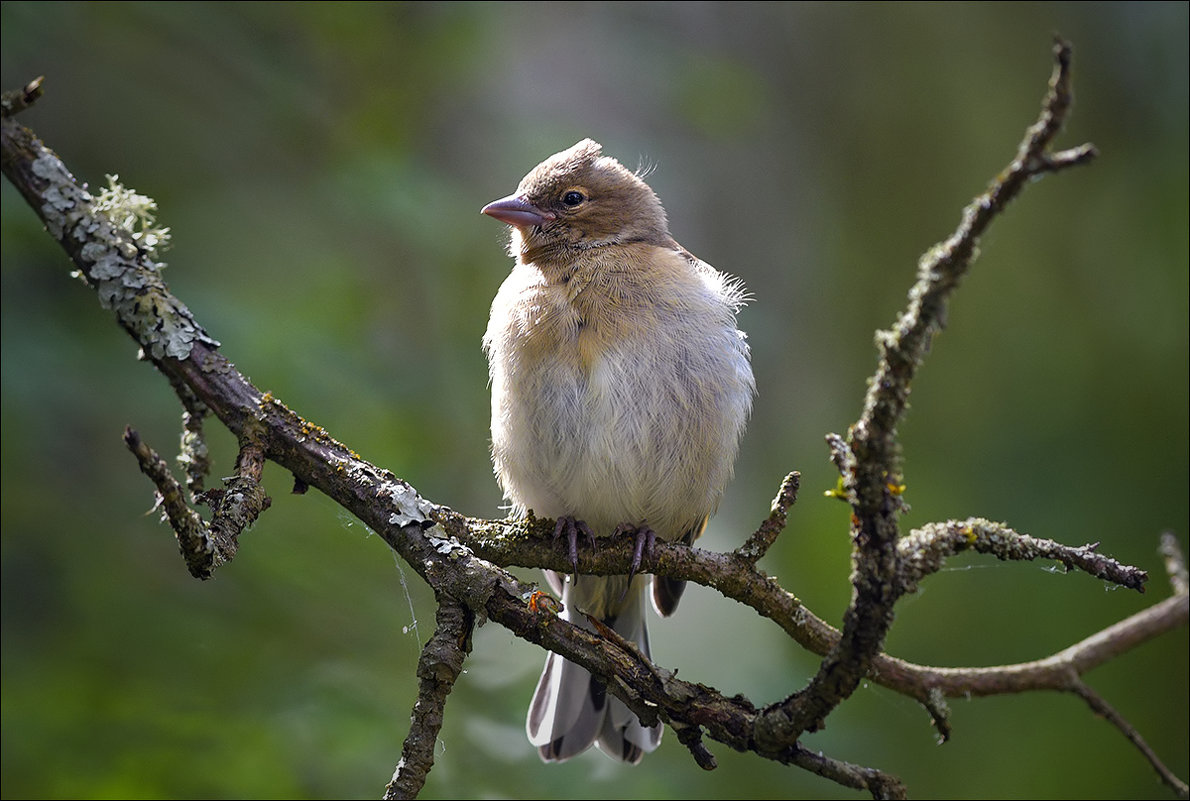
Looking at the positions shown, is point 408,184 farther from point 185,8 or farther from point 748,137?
point 748,137

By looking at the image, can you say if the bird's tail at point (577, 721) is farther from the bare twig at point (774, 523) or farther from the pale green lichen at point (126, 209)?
the pale green lichen at point (126, 209)

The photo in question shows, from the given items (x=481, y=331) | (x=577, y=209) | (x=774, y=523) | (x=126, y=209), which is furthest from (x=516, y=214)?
(x=774, y=523)

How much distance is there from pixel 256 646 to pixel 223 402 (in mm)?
1457

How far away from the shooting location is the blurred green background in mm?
3691

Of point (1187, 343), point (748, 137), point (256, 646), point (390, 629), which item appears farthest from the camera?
point (748, 137)

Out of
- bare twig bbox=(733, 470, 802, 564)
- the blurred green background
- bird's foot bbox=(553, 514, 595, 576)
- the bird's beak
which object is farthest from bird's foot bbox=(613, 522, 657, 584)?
the bird's beak

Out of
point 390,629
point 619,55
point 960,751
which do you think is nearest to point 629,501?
point 390,629

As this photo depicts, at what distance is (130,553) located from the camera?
12.7ft

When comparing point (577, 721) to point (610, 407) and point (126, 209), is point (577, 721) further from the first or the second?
point (126, 209)

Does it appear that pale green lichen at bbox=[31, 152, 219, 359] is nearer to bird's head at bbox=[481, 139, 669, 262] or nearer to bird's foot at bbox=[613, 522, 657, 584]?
bird's foot at bbox=[613, 522, 657, 584]

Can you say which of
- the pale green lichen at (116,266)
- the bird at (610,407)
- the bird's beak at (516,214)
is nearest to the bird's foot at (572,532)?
the bird at (610,407)

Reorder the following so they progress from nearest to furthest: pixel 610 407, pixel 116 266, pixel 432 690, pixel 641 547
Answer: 1. pixel 432 690
2. pixel 116 266
3. pixel 641 547
4. pixel 610 407

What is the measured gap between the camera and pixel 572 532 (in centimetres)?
317

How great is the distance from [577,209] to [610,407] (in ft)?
3.46
